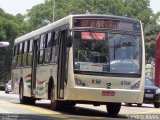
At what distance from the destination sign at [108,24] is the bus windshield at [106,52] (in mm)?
244

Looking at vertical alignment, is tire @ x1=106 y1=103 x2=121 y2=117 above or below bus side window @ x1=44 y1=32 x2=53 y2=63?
below

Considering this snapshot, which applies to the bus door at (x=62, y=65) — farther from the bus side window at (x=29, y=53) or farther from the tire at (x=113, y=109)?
the bus side window at (x=29, y=53)

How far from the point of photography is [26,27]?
69.7 meters

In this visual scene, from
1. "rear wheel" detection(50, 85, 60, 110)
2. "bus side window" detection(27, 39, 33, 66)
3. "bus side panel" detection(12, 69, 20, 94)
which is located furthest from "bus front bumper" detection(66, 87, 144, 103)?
"bus side panel" detection(12, 69, 20, 94)

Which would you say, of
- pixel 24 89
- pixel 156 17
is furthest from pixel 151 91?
pixel 156 17

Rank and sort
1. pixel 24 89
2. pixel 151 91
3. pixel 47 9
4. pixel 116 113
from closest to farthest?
1. pixel 116 113
2. pixel 24 89
3. pixel 151 91
4. pixel 47 9

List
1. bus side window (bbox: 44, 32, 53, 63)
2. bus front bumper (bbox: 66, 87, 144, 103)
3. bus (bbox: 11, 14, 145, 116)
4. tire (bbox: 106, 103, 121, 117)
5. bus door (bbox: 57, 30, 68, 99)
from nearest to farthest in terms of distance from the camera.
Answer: bus front bumper (bbox: 66, 87, 144, 103)
bus (bbox: 11, 14, 145, 116)
bus door (bbox: 57, 30, 68, 99)
tire (bbox: 106, 103, 121, 117)
bus side window (bbox: 44, 32, 53, 63)

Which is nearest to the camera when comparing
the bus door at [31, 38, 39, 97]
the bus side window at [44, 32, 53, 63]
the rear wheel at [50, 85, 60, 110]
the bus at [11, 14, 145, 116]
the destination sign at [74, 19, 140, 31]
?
the bus at [11, 14, 145, 116]

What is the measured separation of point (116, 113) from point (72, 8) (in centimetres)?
5037

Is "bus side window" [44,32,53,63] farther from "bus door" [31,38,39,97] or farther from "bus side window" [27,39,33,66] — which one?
"bus side window" [27,39,33,66]

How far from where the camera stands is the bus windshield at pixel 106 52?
16953 mm

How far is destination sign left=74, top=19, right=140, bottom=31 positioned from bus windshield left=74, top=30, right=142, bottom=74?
24 centimetres

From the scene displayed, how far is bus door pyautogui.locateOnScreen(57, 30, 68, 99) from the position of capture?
1762 centimetres

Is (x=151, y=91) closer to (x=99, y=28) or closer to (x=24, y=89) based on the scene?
(x=24, y=89)
